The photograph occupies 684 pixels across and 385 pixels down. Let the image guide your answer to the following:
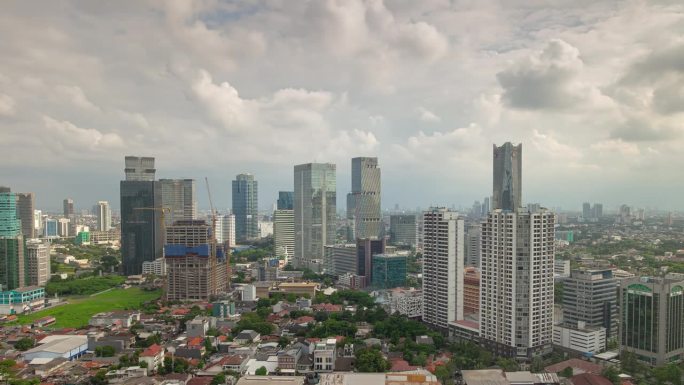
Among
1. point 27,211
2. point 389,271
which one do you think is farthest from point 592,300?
point 27,211

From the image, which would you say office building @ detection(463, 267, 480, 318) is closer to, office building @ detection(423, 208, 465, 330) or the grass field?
office building @ detection(423, 208, 465, 330)

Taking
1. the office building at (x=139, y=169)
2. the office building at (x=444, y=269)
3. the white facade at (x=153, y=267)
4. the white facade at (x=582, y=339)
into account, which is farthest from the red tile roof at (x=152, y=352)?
the office building at (x=139, y=169)

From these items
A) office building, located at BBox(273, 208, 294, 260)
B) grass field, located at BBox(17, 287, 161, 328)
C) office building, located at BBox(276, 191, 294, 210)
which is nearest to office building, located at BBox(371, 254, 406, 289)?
grass field, located at BBox(17, 287, 161, 328)

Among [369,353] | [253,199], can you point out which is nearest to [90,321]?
[369,353]

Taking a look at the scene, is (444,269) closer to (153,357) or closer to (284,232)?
(153,357)

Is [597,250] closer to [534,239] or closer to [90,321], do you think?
[534,239]

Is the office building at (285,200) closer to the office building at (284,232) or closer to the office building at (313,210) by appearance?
the office building at (284,232)
